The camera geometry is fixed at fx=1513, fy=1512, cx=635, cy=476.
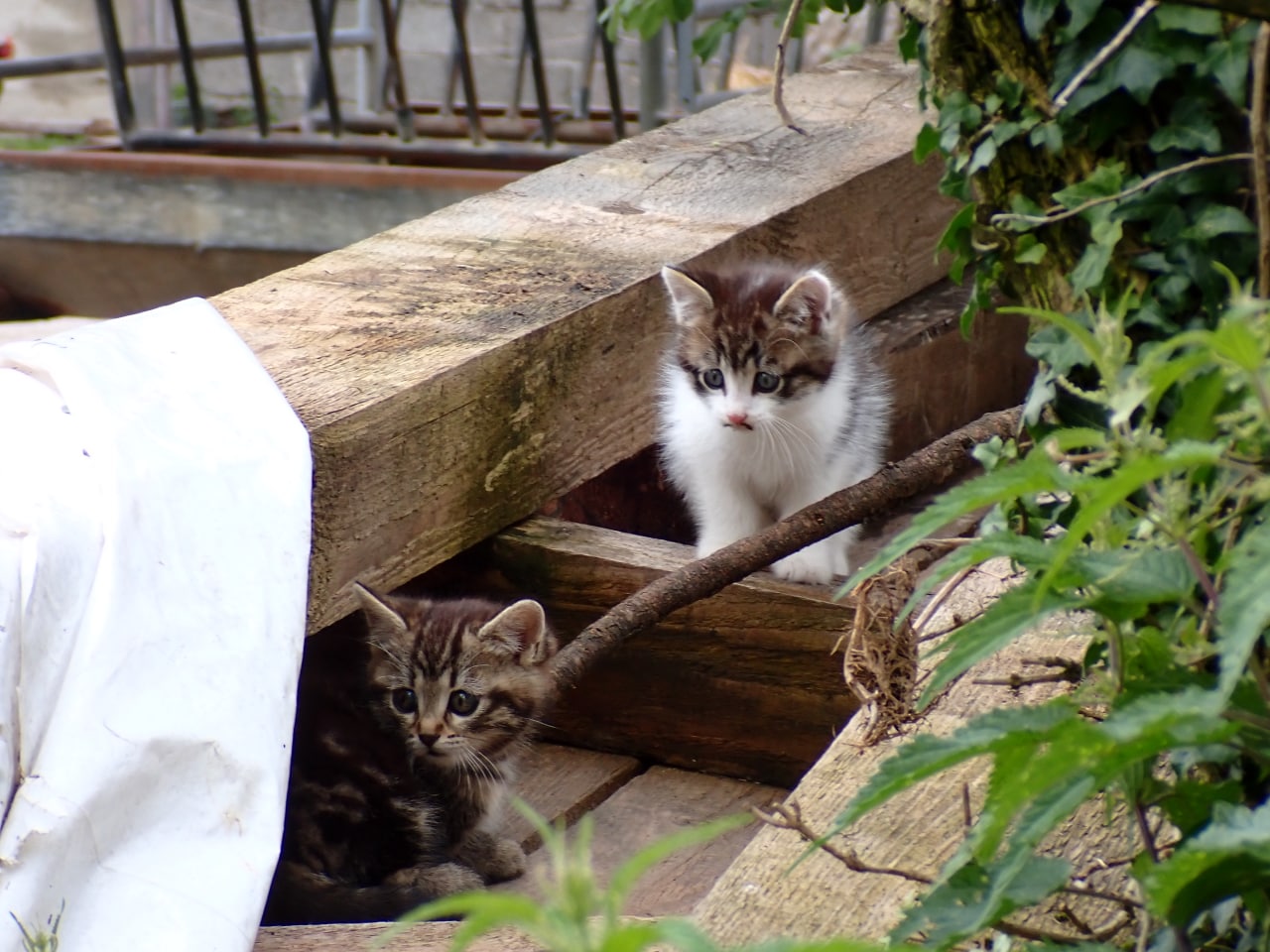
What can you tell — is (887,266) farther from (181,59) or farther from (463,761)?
(181,59)

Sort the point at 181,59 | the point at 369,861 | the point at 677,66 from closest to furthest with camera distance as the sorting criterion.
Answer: the point at 369,861 → the point at 181,59 → the point at 677,66

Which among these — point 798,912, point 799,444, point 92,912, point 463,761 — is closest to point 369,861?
point 463,761

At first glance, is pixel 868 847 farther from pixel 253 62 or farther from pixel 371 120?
pixel 371 120

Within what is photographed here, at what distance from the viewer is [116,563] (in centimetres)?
213

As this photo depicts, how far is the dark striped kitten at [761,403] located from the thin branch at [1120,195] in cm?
157

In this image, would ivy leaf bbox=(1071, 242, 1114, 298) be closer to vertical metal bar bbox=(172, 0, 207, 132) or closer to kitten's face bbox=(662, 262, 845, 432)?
kitten's face bbox=(662, 262, 845, 432)

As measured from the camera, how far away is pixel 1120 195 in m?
1.65

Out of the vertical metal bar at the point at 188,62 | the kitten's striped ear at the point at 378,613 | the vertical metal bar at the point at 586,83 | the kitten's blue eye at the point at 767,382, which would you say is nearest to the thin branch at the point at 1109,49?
the kitten's striped ear at the point at 378,613

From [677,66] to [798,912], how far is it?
5020 mm

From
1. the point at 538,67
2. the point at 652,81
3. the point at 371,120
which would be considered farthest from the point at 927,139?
the point at 371,120

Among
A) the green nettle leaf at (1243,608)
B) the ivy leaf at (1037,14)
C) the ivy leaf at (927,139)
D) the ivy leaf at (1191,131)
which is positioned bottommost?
the ivy leaf at (927,139)

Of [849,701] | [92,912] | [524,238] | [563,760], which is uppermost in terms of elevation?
[524,238]

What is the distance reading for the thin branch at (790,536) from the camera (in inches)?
96.7

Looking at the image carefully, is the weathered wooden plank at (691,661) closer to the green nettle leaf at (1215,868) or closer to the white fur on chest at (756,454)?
the white fur on chest at (756,454)
